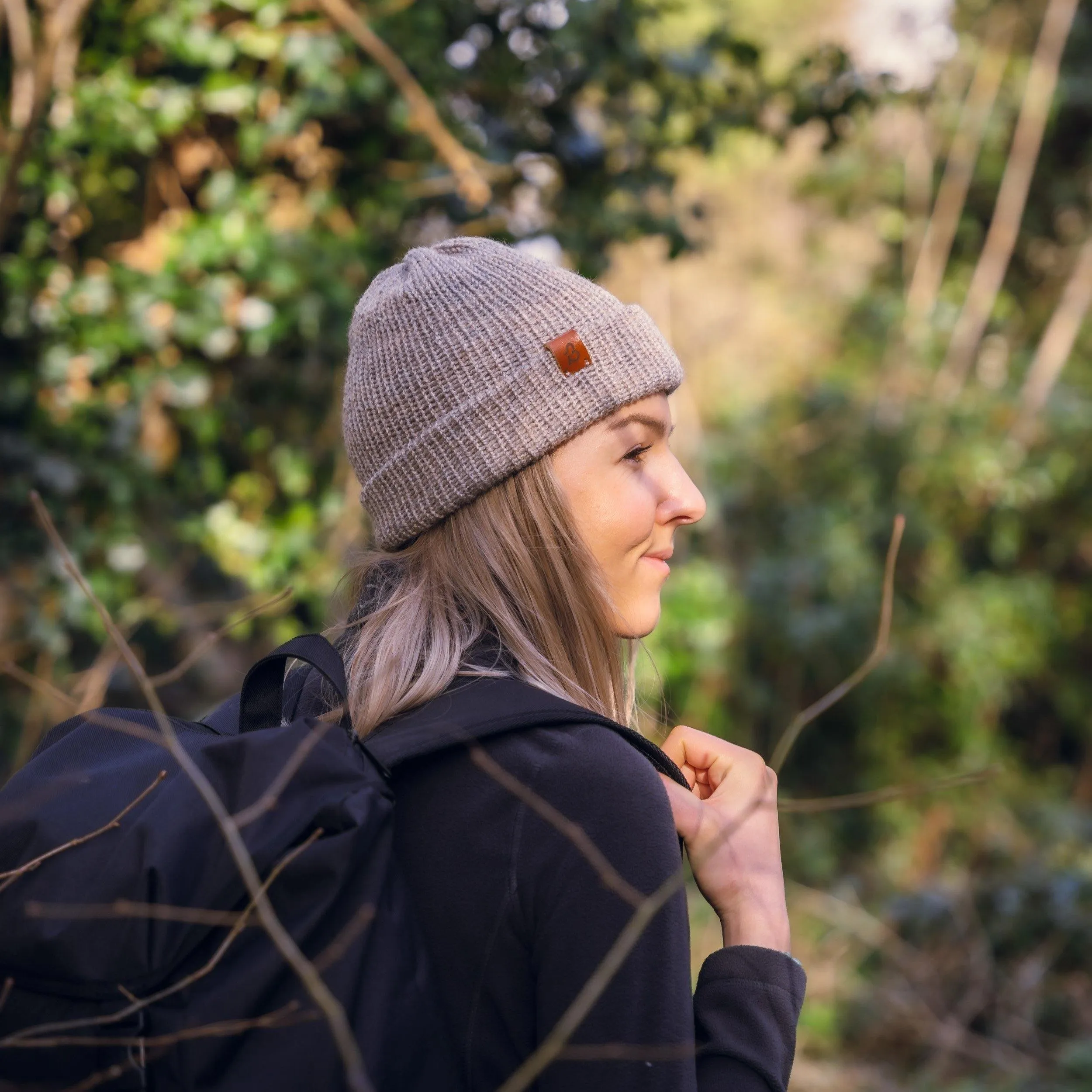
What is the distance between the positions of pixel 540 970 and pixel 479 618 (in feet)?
1.47

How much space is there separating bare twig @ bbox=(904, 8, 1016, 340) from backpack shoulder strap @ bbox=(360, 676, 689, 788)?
6.34 m

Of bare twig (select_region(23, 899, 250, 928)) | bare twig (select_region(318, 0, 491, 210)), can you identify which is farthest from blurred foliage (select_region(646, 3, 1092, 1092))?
bare twig (select_region(23, 899, 250, 928))

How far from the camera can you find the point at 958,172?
24.4ft

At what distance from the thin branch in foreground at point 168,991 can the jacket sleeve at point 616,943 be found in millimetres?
234

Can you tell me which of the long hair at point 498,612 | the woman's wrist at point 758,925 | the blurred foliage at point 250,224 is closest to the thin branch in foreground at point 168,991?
the long hair at point 498,612

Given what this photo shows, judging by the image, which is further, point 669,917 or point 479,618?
point 479,618

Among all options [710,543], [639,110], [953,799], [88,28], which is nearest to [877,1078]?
[953,799]

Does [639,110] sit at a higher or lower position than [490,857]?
lower

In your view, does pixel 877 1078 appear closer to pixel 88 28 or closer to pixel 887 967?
pixel 887 967

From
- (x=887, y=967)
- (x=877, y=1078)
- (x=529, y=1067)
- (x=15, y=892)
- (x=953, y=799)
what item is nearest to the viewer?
(x=529, y=1067)

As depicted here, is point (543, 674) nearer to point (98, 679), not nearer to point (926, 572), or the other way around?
point (98, 679)

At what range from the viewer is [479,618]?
1.44 m

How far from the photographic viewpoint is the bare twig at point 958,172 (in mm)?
7172

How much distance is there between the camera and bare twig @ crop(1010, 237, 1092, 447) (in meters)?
6.66
